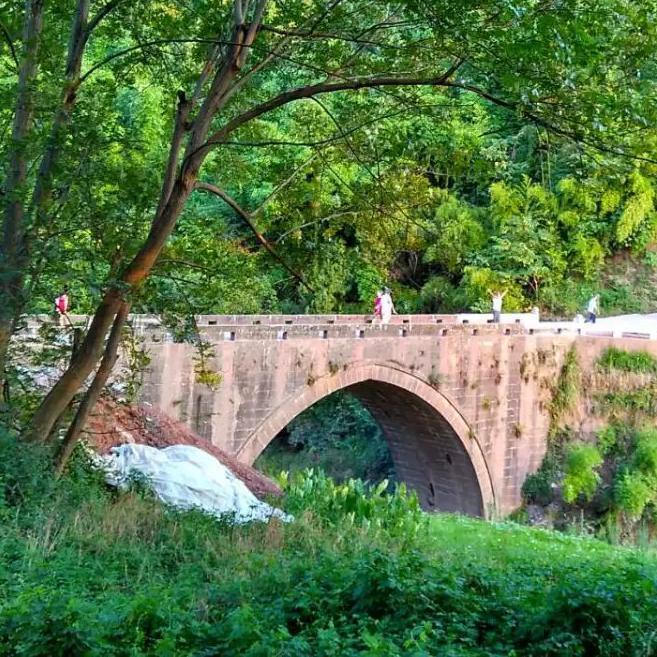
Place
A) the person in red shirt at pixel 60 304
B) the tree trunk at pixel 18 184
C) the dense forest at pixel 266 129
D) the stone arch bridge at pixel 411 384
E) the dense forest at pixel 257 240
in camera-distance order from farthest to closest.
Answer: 1. the stone arch bridge at pixel 411 384
2. the person in red shirt at pixel 60 304
3. the tree trunk at pixel 18 184
4. the dense forest at pixel 266 129
5. the dense forest at pixel 257 240

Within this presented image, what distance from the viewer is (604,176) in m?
6.47

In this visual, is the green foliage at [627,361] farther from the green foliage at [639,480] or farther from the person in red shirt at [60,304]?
the person in red shirt at [60,304]

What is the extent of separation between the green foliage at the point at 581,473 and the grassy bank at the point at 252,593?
12.8m

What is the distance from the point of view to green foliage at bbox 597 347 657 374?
20344 millimetres

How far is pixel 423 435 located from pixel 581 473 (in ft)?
12.0

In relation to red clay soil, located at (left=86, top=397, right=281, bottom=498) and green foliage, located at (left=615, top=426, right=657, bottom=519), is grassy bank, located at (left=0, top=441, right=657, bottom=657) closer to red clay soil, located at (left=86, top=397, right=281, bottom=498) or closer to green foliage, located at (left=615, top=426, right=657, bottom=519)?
red clay soil, located at (left=86, top=397, right=281, bottom=498)

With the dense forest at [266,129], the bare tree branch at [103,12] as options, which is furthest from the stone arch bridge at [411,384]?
the bare tree branch at [103,12]

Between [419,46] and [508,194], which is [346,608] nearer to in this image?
[419,46]

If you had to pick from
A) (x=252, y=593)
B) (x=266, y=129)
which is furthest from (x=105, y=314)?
(x=266, y=129)

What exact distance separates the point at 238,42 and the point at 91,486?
424 centimetres

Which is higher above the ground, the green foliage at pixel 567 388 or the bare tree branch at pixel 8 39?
the bare tree branch at pixel 8 39

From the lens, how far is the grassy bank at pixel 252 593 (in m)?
3.93

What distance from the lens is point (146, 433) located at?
431 inches

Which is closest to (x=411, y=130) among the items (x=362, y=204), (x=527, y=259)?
(x=362, y=204)
